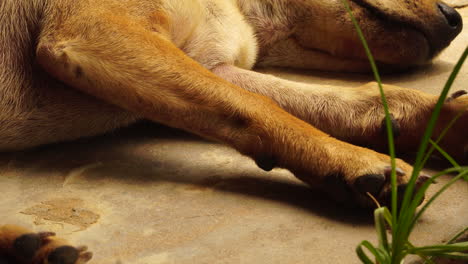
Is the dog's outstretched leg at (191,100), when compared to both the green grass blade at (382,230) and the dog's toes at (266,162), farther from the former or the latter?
the green grass blade at (382,230)

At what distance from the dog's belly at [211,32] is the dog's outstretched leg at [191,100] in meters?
0.34

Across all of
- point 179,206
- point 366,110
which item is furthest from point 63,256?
point 366,110

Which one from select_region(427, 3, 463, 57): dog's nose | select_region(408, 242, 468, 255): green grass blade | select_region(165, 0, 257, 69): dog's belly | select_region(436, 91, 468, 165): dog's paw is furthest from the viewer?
select_region(427, 3, 463, 57): dog's nose

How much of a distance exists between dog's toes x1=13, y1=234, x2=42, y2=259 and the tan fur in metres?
0.82

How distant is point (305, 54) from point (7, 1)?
1769mm

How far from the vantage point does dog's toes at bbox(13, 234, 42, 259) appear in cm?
212

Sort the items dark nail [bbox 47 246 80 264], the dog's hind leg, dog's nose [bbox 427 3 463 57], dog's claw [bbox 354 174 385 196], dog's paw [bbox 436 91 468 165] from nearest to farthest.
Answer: dark nail [bbox 47 246 80 264] < dog's claw [bbox 354 174 385 196] < dog's paw [bbox 436 91 468 165] < the dog's hind leg < dog's nose [bbox 427 3 463 57]

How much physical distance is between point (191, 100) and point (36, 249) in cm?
90

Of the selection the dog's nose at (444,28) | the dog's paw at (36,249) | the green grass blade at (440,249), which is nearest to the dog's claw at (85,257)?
the dog's paw at (36,249)

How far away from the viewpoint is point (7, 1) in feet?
10.1

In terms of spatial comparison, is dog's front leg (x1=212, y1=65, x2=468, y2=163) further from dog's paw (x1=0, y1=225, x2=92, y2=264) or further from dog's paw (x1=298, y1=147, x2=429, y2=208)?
dog's paw (x1=0, y1=225, x2=92, y2=264)

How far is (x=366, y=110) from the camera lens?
10.3 feet

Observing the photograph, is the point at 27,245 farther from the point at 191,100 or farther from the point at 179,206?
the point at 191,100

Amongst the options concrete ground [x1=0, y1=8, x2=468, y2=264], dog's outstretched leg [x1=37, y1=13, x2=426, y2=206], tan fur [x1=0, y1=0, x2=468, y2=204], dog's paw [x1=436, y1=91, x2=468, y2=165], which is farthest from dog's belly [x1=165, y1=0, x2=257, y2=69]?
dog's paw [x1=436, y1=91, x2=468, y2=165]
